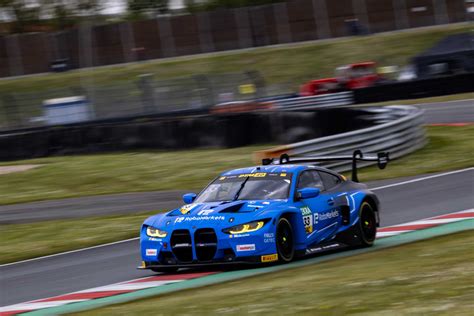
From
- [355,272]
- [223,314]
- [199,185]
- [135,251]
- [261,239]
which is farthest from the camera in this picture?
[199,185]

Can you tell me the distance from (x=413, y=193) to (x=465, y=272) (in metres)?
9.32

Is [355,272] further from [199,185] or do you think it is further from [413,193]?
[199,185]

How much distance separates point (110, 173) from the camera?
23.6 m

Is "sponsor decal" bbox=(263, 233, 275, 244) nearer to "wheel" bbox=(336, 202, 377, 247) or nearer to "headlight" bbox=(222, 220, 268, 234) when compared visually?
"headlight" bbox=(222, 220, 268, 234)

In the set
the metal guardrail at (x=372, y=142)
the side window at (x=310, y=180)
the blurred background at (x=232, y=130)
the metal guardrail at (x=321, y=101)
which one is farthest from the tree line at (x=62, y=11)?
the side window at (x=310, y=180)

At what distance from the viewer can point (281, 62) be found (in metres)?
52.4

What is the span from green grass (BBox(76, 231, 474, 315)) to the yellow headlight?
0.68 meters

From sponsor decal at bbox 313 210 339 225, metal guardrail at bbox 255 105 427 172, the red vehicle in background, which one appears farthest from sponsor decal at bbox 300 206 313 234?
the red vehicle in background

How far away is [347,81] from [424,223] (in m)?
26.5

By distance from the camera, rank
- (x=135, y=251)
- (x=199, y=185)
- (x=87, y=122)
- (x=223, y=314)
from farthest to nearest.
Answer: (x=87, y=122)
(x=199, y=185)
(x=135, y=251)
(x=223, y=314)

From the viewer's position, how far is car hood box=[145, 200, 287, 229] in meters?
10.6

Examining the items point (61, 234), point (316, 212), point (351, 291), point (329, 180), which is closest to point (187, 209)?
point (316, 212)

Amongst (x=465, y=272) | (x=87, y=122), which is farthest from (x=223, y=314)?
(x=87, y=122)

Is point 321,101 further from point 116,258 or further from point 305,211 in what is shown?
point 305,211
